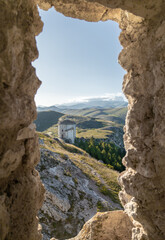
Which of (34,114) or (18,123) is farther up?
(34,114)

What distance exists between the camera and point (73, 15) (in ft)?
18.3

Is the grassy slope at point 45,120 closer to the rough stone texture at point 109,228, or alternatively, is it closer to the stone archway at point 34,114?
the rough stone texture at point 109,228

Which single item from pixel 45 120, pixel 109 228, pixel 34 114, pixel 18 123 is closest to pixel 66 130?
pixel 109 228

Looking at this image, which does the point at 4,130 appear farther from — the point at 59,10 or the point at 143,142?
the point at 59,10

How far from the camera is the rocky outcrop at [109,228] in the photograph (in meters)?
6.57

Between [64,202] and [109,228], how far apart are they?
9781 millimetres

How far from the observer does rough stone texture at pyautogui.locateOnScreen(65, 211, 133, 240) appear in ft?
21.6

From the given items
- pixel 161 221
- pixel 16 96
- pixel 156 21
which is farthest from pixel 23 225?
pixel 156 21

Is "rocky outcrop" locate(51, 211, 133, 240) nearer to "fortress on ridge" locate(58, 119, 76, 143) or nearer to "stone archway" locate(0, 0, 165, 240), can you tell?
"stone archway" locate(0, 0, 165, 240)

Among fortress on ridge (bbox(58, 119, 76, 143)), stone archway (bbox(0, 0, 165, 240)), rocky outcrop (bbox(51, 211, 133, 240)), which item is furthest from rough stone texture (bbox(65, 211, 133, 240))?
fortress on ridge (bbox(58, 119, 76, 143))

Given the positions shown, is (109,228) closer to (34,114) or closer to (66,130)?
(34,114)

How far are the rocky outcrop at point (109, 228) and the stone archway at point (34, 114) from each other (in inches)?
63.3

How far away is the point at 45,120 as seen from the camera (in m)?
169

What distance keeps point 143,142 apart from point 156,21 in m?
3.48
